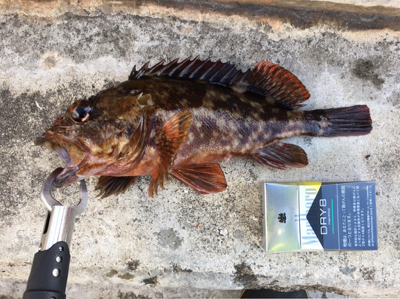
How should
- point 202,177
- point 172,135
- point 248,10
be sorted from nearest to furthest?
point 172,135 < point 202,177 < point 248,10

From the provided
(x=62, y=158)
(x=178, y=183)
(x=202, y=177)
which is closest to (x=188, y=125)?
(x=202, y=177)

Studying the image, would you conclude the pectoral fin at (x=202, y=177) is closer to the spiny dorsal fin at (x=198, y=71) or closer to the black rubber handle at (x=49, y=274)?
the spiny dorsal fin at (x=198, y=71)

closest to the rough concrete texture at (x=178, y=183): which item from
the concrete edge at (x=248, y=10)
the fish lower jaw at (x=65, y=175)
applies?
the concrete edge at (x=248, y=10)

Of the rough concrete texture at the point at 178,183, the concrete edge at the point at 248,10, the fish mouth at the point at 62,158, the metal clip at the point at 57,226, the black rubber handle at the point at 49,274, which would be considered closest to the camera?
the black rubber handle at the point at 49,274

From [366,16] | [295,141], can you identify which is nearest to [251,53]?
[295,141]

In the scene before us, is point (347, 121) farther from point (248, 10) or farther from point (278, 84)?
point (248, 10)

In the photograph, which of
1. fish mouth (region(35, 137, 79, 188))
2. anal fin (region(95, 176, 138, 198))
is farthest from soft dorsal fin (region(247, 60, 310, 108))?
fish mouth (region(35, 137, 79, 188))

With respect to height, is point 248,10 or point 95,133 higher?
point 248,10

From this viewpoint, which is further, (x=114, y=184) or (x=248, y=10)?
(x=248, y=10)
